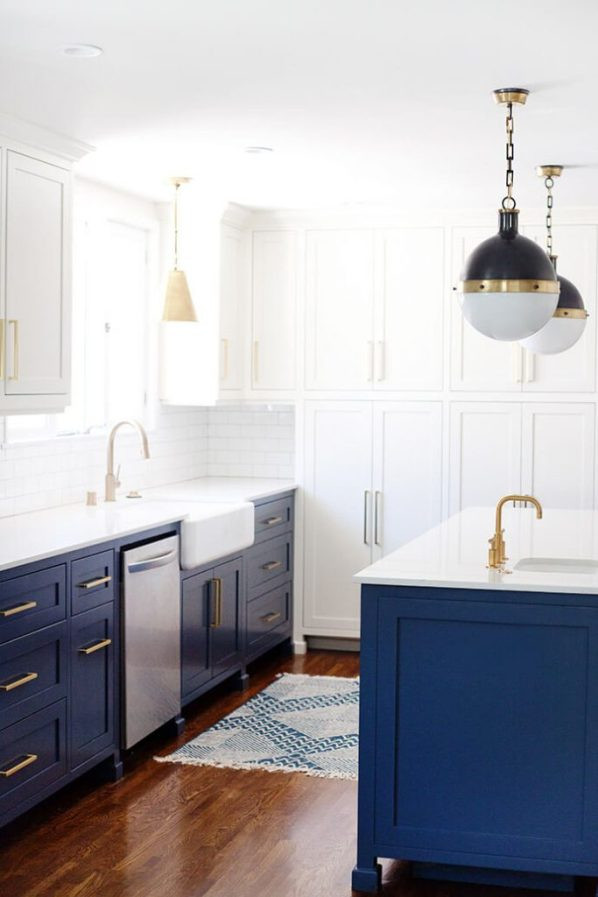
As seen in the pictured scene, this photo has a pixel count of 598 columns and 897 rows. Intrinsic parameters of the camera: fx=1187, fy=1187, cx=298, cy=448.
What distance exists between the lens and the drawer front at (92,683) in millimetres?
4121

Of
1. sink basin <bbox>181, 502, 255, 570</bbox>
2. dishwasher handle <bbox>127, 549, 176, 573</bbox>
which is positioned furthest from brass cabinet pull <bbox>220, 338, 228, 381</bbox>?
dishwasher handle <bbox>127, 549, 176, 573</bbox>

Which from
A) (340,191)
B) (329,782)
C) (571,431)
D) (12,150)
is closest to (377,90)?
(12,150)

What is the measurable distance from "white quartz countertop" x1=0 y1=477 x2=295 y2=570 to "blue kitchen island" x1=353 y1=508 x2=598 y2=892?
116 cm

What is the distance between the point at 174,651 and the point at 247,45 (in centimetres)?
261

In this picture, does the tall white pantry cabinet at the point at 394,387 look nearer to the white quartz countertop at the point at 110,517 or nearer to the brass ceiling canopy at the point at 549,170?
the white quartz countertop at the point at 110,517

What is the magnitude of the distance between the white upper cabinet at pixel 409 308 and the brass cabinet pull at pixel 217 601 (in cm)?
167

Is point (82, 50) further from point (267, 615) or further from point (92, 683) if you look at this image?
point (267, 615)

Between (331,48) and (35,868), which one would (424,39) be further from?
(35,868)

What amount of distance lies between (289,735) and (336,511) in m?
1.83

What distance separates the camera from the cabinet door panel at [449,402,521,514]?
6.37 meters

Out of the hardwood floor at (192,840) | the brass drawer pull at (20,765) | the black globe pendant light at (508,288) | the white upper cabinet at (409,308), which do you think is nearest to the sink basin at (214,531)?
the hardwood floor at (192,840)

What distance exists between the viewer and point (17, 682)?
3.70 metres

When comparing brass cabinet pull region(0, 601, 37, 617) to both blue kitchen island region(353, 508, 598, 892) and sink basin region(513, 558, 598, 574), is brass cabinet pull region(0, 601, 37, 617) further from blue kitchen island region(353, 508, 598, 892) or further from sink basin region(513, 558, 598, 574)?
sink basin region(513, 558, 598, 574)

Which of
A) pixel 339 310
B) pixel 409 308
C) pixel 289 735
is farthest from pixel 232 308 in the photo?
pixel 289 735
